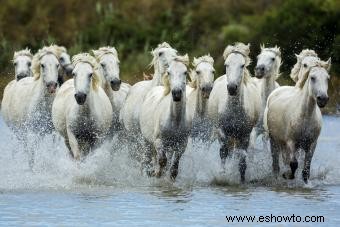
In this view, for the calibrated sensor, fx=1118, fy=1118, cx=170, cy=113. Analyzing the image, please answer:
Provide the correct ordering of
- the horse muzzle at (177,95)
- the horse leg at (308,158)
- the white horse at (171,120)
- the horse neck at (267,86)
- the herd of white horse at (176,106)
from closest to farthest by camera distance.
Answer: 1. the horse muzzle at (177,95)
2. the white horse at (171,120)
3. the herd of white horse at (176,106)
4. the horse leg at (308,158)
5. the horse neck at (267,86)

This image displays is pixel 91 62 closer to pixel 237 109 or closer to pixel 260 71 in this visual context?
pixel 237 109

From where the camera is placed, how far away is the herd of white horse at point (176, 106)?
1390cm

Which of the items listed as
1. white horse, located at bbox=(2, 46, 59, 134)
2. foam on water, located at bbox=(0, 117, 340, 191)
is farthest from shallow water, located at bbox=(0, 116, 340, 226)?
white horse, located at bbox=(2, 46, 59, 134)

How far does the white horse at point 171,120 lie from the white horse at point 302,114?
1.37m

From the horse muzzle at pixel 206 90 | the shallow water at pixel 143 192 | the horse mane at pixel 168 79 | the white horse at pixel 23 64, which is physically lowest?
the shallow water at pixel 143 192

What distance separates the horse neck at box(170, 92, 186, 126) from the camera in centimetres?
1372

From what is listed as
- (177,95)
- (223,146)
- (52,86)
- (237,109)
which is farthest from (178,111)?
(52,86)

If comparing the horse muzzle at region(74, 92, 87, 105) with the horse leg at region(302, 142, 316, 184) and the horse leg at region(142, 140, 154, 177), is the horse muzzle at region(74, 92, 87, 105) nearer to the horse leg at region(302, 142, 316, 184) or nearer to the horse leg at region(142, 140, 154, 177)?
the horse leg at region(142, 140, 154, 177)

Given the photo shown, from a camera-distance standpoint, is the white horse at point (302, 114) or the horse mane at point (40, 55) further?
the horse mane at point (40, 55)

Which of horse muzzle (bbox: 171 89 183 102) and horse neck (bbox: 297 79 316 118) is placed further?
horse neck (bbox: 297 79 316 118)

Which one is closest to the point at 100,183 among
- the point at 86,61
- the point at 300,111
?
the point at 86,61

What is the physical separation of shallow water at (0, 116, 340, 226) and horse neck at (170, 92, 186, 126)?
814 mm

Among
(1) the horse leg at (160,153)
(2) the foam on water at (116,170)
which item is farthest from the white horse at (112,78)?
(1) the horse leg at (160,153)

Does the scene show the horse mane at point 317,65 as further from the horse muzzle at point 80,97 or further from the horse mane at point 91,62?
the horse muzzle at point 80,97
